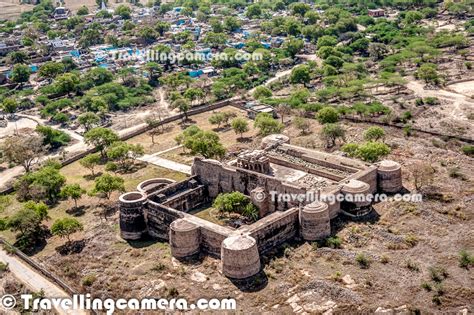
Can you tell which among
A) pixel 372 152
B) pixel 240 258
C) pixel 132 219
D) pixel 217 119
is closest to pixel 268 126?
pixel 217 119

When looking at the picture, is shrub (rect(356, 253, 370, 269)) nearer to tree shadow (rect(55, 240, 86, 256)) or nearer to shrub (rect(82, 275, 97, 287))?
shrub (rect(82, 275, 97, 287))

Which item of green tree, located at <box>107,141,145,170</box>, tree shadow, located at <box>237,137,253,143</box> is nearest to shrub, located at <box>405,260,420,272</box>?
tree shadow, located at <box>237,137,253,143</box>

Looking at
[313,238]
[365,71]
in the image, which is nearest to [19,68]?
[365,71]

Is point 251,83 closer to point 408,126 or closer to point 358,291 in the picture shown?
point 408,126

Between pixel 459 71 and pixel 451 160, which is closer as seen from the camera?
pixel 451 160

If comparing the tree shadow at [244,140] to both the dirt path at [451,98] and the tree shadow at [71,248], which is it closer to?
the dirt path at [451,98]

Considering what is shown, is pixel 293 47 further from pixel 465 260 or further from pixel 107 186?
pixel 465 260

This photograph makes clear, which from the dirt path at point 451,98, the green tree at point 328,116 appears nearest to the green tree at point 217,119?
the green tree at point 328,116
